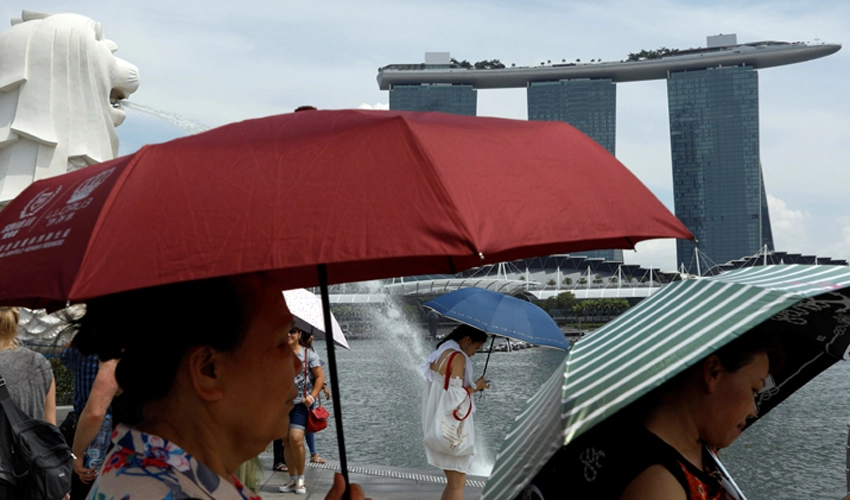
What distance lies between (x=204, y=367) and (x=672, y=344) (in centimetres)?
92

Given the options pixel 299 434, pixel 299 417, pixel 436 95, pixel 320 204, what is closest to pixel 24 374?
pixel 320 204

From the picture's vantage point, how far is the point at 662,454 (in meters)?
1.84

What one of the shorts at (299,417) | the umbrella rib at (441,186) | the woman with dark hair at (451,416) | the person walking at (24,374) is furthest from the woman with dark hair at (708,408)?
the shorts at (299,417)

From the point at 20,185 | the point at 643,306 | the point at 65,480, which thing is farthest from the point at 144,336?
the point at 20,185

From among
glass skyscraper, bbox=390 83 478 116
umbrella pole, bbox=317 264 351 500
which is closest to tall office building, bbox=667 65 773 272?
glass skyscraper, bbox=390 83 478 116

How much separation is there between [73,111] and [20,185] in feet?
3.25

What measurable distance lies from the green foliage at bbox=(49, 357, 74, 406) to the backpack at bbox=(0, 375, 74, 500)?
686cm

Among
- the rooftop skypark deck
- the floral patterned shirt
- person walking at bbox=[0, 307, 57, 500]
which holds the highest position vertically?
the rooftop skypark deck

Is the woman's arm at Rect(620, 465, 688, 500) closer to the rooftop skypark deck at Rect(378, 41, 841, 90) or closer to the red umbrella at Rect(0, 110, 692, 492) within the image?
the red umbrella at Rect(0, 110, 692, 492)

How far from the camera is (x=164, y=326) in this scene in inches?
56.2

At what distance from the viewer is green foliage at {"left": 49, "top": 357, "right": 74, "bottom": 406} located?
33.1 feet

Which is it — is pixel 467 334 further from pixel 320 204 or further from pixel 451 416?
pixel 320 204

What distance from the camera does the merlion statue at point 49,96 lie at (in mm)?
9938

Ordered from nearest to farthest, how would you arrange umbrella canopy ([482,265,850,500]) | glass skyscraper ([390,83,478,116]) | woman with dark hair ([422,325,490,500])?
umbrella canopy ([482,265,850,500])
woman with dark hair ([422,325,490,500])
glass skyscraper ([390,83,478,116])
